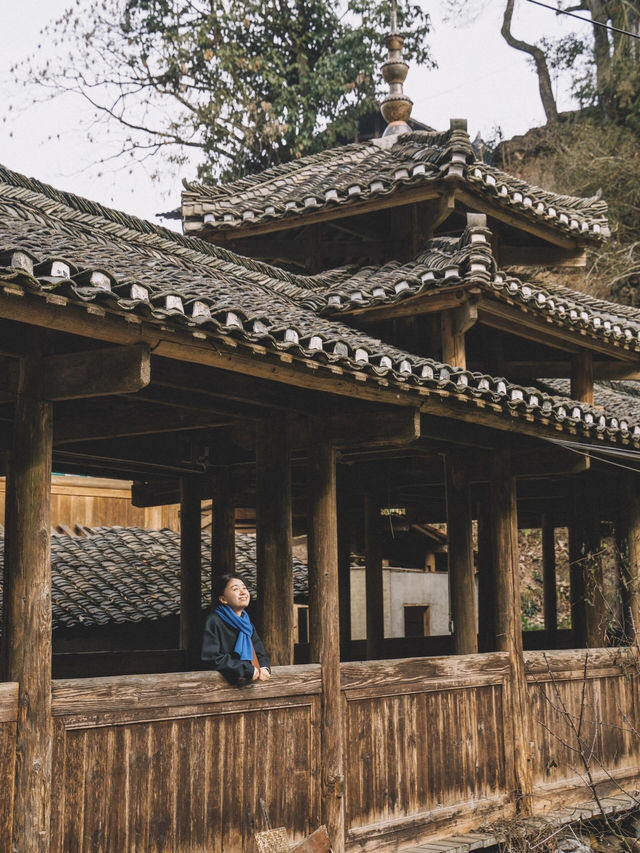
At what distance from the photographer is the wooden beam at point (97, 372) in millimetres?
6180

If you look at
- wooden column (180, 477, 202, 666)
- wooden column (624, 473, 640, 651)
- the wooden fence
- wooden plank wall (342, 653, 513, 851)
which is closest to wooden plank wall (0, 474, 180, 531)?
wooden column (180, 477, 202, 666)

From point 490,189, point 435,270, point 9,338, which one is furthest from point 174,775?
point 490,189

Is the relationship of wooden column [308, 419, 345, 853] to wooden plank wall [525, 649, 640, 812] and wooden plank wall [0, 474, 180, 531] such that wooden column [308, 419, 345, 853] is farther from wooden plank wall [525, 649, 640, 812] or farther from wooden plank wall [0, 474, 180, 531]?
wooden plank wall [0, 474, 180, 531]

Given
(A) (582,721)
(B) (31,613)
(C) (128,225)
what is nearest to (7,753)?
(B) (31,613)

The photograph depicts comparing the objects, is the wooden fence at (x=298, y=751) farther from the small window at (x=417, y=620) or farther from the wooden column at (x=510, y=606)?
the small window at (x=417, y=620)

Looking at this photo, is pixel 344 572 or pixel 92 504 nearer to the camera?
pixel 344 572

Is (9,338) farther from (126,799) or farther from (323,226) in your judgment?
(323,226)

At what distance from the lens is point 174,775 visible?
684cm

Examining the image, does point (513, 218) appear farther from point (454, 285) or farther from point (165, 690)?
point (165, 690)

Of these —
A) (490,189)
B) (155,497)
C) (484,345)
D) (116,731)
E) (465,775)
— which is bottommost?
(465,775)

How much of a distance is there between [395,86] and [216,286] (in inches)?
320

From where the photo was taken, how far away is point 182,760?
22.7 ft

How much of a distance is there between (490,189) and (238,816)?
25.4 feet

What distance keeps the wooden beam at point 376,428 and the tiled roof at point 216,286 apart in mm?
213
